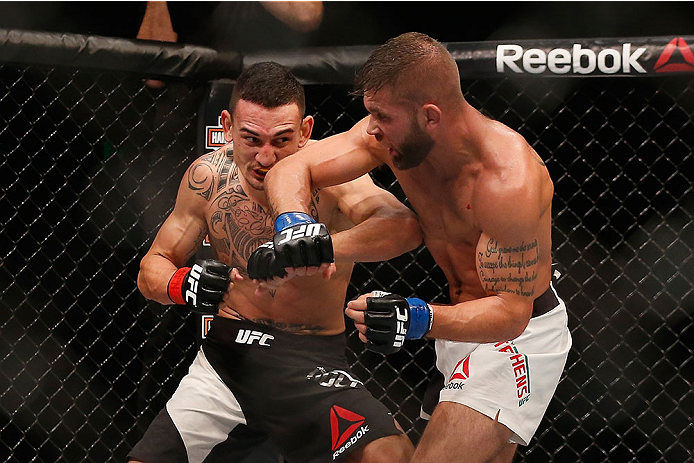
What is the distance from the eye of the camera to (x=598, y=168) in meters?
2.32

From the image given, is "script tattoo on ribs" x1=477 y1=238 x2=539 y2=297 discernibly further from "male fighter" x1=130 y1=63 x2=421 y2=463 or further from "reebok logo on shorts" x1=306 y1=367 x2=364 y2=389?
"reebok logo on shorts" x1=306 y1=367 x2=364 y2=389

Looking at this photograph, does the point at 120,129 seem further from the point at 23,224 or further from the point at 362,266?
the point at 362,266

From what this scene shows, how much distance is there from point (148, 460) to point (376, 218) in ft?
2.23

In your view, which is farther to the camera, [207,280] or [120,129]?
[120,129]

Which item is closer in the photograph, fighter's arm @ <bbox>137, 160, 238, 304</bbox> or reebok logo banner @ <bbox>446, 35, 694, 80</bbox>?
fighter's arm @ <bbox>137, 160, 238, 304</bbox>

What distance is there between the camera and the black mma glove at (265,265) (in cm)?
142

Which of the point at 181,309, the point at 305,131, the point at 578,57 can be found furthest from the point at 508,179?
the point at 181,309

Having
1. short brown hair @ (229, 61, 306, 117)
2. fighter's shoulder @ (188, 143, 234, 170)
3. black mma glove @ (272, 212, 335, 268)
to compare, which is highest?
short brown hair @ (229, 61, 306, 117)

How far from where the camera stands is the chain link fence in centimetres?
224

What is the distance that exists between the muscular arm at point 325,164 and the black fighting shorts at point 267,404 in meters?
0.38

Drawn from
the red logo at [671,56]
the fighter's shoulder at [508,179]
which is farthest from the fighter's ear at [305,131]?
the red logo at [671,56]

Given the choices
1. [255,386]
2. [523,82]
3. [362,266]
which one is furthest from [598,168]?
[255,386]

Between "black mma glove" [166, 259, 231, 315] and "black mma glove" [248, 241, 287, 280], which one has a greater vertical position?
"black mma glove" [248, 241, 287, 280]

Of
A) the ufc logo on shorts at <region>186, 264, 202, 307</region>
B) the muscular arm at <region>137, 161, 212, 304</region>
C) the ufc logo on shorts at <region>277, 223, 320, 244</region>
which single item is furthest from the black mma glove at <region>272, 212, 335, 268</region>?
the muscular arm at <region>137, 161, 212, 304</region>
